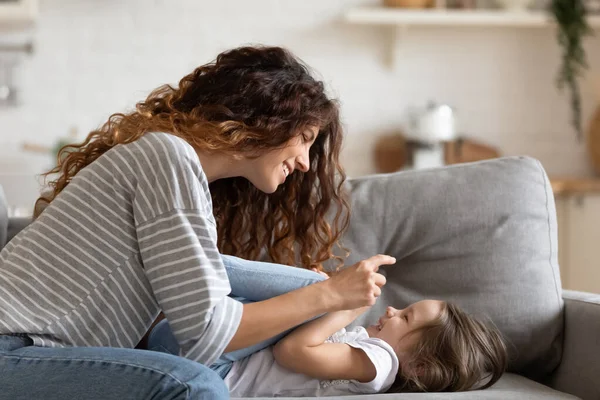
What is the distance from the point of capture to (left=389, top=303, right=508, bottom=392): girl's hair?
5.48 ft

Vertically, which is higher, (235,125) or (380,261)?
(235,125)

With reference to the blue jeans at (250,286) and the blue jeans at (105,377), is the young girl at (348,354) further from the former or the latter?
the blue jeans at (105,377)

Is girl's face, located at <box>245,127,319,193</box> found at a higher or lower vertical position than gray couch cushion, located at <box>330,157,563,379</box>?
higher

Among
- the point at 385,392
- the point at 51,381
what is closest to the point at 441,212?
the point at 385,392

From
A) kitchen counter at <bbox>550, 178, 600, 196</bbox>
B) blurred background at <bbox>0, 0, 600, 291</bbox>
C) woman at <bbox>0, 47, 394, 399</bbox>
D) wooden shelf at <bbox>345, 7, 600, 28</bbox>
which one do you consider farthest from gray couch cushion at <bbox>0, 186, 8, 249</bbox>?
kitchen counter at <bbox>550, 178, 600, 196</bbox>

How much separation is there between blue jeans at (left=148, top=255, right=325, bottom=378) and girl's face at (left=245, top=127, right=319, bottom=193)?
19 centimetres

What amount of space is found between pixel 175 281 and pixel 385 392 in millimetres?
529

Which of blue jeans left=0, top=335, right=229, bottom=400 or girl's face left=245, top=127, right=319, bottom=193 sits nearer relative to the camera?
blue jeans left=0, top=335, right=229, bottom=400

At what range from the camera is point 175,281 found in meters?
1.41

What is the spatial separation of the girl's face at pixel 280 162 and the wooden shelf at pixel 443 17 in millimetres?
2042

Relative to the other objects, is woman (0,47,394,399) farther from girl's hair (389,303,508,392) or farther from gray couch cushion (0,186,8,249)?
gray couch cushion (0,186,8,249)

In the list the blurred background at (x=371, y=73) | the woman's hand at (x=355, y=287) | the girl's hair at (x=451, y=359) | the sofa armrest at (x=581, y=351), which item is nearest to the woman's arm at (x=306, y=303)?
the woman's hand at (x=355, y=287)

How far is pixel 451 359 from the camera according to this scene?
1.67 metres

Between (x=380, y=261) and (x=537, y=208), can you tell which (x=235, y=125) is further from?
(x=537, y=208)
